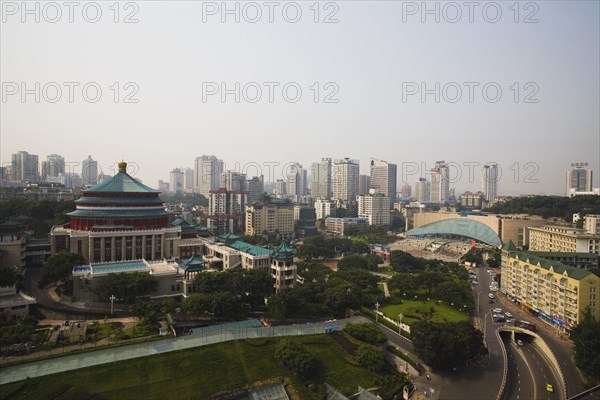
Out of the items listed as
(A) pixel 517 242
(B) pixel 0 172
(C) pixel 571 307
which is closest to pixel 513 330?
(C) pixel 571 307

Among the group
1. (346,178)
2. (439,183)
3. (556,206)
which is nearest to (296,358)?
(556,206)

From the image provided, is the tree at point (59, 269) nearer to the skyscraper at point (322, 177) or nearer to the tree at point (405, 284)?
the tree at point (405, 284)

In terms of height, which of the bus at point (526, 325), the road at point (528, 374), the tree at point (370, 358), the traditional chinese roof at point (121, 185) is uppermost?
the traditional chinese roof at point (121, 185)

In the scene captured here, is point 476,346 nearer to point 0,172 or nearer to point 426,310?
point 426,310

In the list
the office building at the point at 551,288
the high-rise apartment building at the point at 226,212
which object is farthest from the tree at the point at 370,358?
the high-rise apartment building at the point at 226,212

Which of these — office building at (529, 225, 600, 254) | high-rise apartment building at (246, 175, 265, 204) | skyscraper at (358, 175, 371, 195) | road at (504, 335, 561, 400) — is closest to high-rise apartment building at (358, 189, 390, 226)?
high-rise apartment building at (246, 175, 265, 204)
